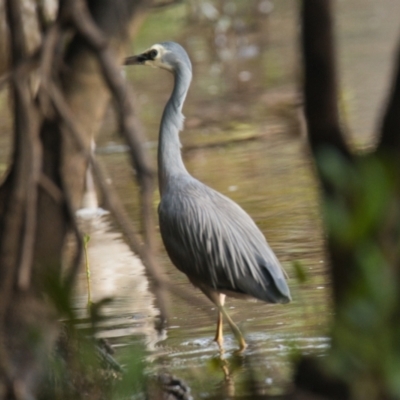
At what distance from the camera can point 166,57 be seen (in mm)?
6285

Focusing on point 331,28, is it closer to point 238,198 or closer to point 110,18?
point 110,18

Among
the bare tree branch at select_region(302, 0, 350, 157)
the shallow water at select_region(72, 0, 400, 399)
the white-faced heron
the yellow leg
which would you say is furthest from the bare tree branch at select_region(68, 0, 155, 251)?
the yellow leg

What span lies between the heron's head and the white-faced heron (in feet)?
0.80

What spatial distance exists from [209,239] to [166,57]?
4.06 ft

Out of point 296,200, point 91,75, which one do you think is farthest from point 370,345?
point 296,200

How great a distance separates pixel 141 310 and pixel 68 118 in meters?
3.90

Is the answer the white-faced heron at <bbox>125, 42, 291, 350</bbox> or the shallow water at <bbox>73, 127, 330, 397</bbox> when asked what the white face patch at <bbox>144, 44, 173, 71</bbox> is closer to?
the white-faced heron at <bbox>125, 42, 291, 350</bbox>

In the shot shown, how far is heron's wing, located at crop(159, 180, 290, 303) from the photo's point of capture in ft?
17.7

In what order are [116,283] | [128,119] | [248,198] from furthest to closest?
[248,198] → [116,283] → [128,119]

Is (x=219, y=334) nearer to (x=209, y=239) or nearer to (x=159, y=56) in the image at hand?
(x=209, y=239)

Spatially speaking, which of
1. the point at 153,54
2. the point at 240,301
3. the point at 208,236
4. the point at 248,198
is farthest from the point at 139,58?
the point at 248,198

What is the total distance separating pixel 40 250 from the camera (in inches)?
136

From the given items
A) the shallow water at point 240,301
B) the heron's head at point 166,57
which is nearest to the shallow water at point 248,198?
the shallow water at point 240,301

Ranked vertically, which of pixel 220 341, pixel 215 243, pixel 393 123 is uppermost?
pixel 393 123
